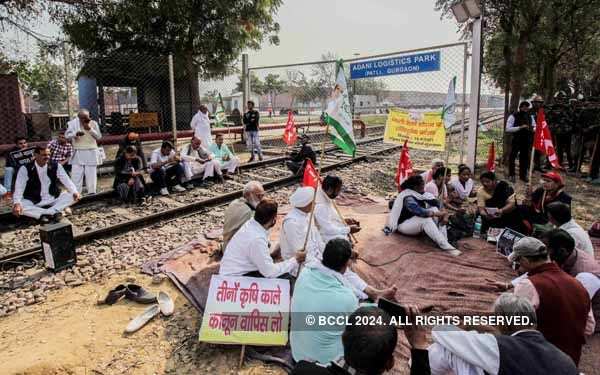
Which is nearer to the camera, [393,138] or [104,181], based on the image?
[393,138]

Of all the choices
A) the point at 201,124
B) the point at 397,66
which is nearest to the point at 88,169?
the point at 201,124

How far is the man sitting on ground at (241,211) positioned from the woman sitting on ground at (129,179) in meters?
3.56

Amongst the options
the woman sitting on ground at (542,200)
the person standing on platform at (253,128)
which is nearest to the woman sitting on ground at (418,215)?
the woman sitting on ground at (542,200)

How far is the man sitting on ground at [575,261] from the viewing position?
348 centimetres

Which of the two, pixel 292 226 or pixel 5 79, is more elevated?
pixel 5 79

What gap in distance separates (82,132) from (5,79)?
6962 millimetres

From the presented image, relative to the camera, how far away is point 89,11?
42.6ft

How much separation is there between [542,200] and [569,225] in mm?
1484

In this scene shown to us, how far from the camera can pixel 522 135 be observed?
9453 mm

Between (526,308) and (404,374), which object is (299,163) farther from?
(526,308)

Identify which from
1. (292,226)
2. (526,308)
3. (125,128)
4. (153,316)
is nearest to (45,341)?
(153,316)

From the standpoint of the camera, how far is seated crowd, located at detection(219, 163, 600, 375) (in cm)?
197

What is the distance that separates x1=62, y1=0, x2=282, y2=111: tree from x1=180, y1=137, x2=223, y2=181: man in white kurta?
7951 mm

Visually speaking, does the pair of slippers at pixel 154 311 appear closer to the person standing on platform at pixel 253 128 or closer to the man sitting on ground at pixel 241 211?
the man sitting on ground at pixel 241 211
